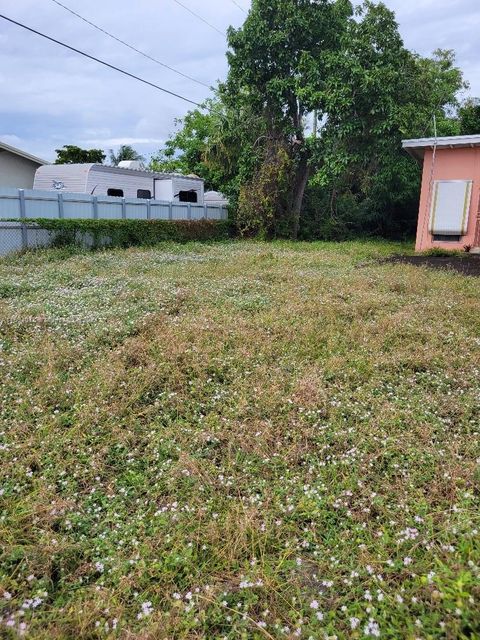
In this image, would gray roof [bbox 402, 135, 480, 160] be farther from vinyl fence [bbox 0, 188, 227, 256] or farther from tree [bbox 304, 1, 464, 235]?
vinyl fence [bbox 0, 188, 227, 256]

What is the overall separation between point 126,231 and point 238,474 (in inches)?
438

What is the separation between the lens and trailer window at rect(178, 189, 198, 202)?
16828 mm

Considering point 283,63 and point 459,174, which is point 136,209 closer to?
point 283,63

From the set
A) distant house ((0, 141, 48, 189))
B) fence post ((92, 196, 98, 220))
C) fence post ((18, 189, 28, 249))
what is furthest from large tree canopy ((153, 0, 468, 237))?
fence post ((18, 189, 28, 249))

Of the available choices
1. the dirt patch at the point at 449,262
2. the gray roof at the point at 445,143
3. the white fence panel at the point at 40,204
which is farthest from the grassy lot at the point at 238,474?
the gray roof at the point at 445,143

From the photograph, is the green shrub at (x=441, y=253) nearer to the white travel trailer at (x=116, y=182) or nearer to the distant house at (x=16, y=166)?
the white travel trailer at (x=116, y=182)

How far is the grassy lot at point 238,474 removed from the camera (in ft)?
5.88

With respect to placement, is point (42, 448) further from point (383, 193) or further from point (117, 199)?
point (383, 193)

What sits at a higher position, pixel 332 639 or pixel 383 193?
pixel 383 193

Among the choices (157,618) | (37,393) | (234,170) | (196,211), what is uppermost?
(234,170)

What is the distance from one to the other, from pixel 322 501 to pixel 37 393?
2.36 metres

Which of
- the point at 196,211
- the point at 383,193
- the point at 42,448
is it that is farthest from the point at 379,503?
the point at 383,193

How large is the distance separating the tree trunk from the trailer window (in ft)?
13.0

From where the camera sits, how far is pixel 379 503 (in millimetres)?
2330
